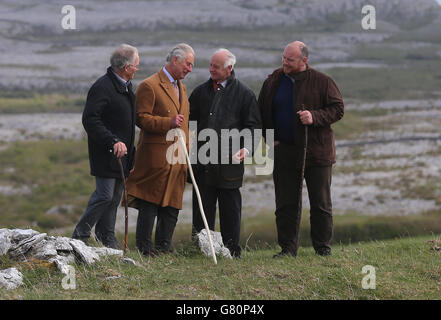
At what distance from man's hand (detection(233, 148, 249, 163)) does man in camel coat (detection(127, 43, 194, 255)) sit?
0.80 metres

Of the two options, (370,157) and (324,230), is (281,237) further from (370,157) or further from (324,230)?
(370,157)

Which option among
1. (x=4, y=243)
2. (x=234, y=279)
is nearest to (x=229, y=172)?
(x=234, y=279)

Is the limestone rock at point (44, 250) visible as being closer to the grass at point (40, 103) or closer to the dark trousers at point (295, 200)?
the dark trousers at point (295, 200)

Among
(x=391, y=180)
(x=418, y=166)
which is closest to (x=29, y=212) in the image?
(x=391, y=180)

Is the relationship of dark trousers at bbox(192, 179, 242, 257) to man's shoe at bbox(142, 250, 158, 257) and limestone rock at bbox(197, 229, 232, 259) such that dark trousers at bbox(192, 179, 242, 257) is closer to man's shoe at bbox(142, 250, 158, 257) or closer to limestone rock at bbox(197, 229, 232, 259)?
limestone rock at bbox(197, 229, 232, 259)

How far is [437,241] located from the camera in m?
12.4

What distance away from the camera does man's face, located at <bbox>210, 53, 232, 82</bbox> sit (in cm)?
1138

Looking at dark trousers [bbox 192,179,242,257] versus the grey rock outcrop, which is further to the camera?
dark trousers [bbox 192,179,242,257]

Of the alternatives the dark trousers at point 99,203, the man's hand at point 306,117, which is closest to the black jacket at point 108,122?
the dark trousers at point 99,203

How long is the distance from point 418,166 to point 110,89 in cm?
5200

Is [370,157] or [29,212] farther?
[370,157]

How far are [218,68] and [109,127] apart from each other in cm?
184

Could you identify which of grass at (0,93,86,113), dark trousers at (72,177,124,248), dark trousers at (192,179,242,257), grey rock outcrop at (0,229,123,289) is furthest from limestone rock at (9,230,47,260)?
grass at (0,93,86,113)

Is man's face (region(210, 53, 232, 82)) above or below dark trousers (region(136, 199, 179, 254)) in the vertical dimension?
above
